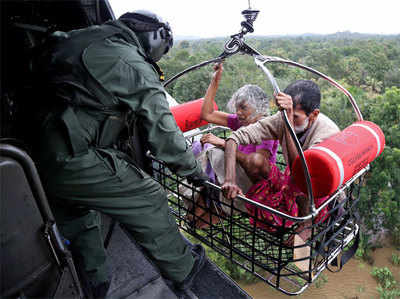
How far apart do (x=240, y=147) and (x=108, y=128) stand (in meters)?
1.09

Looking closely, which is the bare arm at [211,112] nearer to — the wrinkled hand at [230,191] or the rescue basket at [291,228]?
the rescue basket at [291,228]

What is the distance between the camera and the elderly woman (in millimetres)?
1921

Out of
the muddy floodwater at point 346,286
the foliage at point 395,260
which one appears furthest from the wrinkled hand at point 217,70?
the foliage at point 395,260

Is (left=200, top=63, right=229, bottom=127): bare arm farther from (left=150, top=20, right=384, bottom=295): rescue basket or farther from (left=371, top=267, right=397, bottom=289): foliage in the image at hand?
(left=371, top=267, right=397, bottom=289): foliage

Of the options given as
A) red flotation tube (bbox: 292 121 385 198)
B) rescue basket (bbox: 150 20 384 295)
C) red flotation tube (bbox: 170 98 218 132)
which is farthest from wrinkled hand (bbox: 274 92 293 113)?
red flotation tube (bbox: 170 98 218 132)

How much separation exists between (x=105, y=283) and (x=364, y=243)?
5922 millimetres

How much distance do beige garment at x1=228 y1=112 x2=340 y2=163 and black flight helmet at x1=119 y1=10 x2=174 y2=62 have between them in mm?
731

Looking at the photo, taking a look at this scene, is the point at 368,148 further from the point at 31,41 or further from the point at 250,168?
the point at 31,41

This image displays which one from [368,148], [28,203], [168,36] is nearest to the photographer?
[28,203]

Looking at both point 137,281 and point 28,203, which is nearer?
point 28,203

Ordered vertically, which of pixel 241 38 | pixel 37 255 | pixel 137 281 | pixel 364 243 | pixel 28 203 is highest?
pixel 241 38

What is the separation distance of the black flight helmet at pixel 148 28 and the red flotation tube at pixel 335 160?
3.43ft

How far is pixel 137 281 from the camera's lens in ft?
6.91

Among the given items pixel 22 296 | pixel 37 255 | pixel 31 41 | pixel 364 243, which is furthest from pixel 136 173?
pixel 364 243
